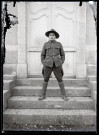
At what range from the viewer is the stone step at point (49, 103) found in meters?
6.17

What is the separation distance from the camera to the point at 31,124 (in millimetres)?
5664

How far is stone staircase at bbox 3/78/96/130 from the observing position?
5.67 metres

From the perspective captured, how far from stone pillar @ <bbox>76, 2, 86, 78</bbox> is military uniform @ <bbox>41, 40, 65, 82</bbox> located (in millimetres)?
1534

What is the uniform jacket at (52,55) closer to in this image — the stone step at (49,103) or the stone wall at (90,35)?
the stone step at (49,103)

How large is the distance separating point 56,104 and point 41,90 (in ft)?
2.60

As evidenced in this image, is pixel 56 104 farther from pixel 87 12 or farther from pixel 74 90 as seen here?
pixel 87 12

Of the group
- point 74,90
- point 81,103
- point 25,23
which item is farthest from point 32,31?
point 81,103

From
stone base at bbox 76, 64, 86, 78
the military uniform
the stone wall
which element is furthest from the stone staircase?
the stone wall

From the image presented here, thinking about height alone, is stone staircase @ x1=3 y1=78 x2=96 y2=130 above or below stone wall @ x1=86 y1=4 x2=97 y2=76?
below

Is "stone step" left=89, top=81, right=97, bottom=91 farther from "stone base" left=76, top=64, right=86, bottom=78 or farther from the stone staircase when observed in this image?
"stone base" left=76, top=64, right=86, bottom=78

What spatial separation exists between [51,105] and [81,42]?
8.40 feet

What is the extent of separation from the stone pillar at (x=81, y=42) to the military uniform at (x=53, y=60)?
1534 mm

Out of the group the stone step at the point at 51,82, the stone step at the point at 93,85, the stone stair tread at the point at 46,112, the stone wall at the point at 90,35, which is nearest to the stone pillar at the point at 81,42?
the stone wall at the point at 90,35

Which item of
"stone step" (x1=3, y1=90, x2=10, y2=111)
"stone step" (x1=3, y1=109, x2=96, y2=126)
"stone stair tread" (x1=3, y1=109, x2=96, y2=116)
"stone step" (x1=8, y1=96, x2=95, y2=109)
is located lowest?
"stone step" (x1=3, y1=109, x2=96, y2=126)
